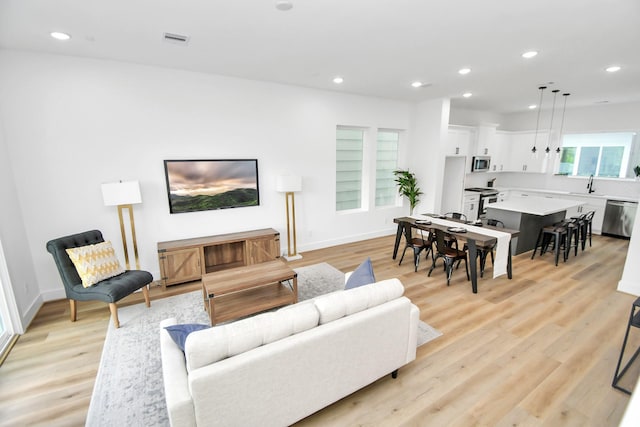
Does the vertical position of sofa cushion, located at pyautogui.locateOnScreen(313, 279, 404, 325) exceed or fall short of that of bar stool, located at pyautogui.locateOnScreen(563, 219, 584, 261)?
it exceeds it

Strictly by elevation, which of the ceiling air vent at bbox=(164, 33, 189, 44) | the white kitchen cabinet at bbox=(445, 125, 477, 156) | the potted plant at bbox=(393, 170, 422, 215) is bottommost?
the potted plant at bbox=(393, 170, 422, 215)

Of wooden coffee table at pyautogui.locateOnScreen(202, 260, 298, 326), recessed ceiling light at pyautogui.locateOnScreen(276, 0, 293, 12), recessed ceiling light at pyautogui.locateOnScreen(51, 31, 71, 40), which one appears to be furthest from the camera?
wooden coffee table at pyautogui.locateOnScreen(202, 260, 298, 326)

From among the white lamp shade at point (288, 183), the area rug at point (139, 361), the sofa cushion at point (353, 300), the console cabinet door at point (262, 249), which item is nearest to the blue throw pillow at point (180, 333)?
the area rug at point (139, 361)

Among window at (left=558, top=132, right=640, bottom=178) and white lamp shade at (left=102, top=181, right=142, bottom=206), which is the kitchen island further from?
white lamp shade at (left=102, top=181, right=142, bottom=206)

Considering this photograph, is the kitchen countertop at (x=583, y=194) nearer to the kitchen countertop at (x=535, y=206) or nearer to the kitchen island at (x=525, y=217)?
the kitchen countertop at (x=535, y=206)

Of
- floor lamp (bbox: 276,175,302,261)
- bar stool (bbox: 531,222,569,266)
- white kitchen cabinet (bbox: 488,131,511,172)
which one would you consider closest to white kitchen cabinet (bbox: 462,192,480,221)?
white kitchen cabinet (bbox: 488,131,511,172)

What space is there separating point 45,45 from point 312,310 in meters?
4.03

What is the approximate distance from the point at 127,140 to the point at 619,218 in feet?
31.6

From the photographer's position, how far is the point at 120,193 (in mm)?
3594

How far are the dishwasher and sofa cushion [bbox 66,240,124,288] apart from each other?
9.48 metres

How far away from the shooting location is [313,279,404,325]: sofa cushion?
6.52 ft

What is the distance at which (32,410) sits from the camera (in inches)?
84.5

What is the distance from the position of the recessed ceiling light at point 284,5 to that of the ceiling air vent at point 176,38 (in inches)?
48.3

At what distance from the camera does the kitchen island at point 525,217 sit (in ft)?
17.2
